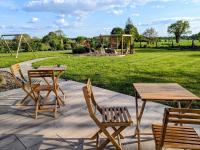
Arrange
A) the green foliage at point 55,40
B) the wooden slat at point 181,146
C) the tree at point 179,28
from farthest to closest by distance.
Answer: the tree at point 179,28 → the green foliage at point 55,40 → the wooden slat at point 181,146

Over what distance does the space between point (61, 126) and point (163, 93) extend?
203 centimetres

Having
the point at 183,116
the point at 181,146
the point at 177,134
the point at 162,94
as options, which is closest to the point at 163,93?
the point at 162,94

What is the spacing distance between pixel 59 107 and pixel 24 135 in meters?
1.62

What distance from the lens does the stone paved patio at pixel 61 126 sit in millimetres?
4223

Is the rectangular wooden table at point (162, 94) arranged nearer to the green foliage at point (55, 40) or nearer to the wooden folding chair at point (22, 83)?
the wooden folding chair at point (22, 83)

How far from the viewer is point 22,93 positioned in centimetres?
765

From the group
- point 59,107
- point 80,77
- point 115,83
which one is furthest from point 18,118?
point 80,77

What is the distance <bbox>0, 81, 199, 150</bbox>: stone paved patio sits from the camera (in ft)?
13.9

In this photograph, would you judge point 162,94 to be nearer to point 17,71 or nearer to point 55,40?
point 17,71

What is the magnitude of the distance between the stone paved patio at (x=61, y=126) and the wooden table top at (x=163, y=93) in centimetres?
82

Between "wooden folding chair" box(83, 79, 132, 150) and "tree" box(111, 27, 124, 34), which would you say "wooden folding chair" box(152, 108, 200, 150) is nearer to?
"wooden folding chair" box(83, 79, 132, 150)

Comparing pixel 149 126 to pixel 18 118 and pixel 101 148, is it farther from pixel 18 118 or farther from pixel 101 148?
pixel 18 118

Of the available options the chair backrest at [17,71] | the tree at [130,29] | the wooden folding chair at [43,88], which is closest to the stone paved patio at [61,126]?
the wooden folding chair at [43,88]

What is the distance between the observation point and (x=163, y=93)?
12.7 ft
